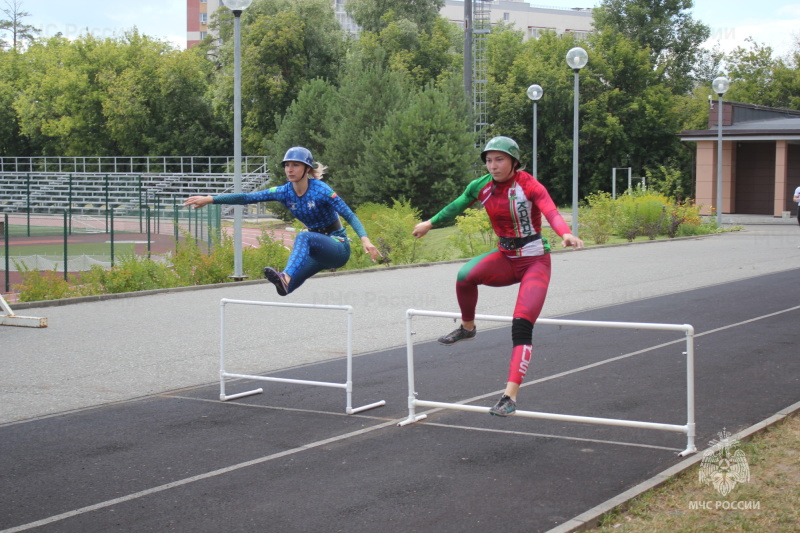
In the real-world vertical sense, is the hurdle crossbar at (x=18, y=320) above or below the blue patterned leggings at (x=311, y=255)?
below

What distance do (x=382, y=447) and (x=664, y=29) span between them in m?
74.1

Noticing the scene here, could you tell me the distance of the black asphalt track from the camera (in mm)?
6074

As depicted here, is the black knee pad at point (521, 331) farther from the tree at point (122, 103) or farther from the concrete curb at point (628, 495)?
Result: the tree at point (122, 103)

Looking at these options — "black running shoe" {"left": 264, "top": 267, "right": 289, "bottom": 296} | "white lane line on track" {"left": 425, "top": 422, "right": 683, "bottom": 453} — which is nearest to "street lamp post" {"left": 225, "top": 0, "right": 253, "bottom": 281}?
"black running shoe" {"left": 264, "top": 267, "right": 289, "bottom": 296}

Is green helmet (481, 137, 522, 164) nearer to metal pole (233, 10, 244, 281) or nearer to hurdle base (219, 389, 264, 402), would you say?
hurdle base (219, 389, 264, 402)

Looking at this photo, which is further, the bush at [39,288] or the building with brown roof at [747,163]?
the building with brown roof at [747,163]

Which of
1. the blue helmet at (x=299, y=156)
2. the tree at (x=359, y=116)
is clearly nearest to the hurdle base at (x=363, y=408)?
the blue helmet at (x=299, y=156)

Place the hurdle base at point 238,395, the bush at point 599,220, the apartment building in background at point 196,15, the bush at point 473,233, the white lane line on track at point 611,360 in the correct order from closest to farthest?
the white lane line on track at point 611,360 < the hurdle base at point 238,395 < the bush at point 473,233 < the bush at point 599,220 < the apartment building in background at point 196,15

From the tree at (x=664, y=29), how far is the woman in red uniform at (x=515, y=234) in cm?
7201

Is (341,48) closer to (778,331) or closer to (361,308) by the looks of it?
(361,308)

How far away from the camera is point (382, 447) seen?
776 cm

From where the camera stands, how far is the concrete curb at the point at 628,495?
→ 5562 mm

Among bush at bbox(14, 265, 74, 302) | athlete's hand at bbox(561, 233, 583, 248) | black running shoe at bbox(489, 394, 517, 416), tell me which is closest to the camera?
athlete's hand at bbox(561, 233, 583, 248)

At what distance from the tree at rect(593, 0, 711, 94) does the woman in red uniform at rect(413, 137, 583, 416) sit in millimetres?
72011
